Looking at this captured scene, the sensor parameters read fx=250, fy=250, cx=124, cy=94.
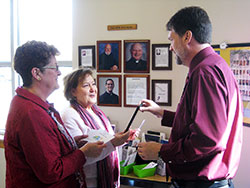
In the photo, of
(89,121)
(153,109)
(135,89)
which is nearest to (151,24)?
(135,89)

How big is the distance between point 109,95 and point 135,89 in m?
0.31

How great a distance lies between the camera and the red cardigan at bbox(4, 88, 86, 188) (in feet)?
3.86

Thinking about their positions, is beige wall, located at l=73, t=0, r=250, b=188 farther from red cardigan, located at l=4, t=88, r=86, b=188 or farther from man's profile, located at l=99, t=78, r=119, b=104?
red cardigan, located at l=4, t=88, r=86, b=188

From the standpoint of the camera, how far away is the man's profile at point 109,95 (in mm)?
2793

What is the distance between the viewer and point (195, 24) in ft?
4.19

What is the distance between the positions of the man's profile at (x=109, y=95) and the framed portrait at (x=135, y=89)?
0.13 metres

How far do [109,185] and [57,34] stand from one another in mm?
2067

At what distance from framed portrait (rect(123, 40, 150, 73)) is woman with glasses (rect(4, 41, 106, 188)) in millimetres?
1375

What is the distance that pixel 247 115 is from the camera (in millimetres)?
2107

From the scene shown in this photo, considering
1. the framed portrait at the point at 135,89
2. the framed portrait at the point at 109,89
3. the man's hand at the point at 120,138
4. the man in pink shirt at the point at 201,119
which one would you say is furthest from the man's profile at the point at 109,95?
the man in pink shirt at the point at 201,119

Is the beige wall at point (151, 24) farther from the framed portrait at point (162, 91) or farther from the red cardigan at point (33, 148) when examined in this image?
the red cardigan at point (33, 148)

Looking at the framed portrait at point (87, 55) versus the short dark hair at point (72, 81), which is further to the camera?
the framed portrait at point (87, 55)

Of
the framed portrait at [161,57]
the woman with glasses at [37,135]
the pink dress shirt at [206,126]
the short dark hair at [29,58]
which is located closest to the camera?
the pink dress shirt at [206,126]

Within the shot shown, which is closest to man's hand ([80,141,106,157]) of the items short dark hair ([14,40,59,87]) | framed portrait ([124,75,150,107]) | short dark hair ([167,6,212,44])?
short dark hair ([14,40,59,87])
